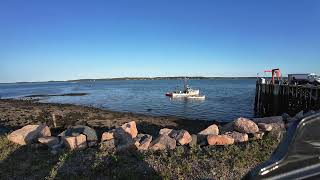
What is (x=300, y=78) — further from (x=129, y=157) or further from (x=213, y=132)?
(x=129, y=157)

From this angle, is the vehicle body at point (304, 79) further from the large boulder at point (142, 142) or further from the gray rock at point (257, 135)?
the large boulder at point (142, 142)

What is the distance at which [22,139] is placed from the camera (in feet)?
40.7

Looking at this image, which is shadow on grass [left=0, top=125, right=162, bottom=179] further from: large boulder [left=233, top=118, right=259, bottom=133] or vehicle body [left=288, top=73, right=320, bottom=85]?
vehicle body [left=288, top=73, right=320, bottom=85]

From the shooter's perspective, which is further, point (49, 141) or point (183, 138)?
point (49, 141)

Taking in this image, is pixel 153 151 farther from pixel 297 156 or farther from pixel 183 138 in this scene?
pixel 297 156

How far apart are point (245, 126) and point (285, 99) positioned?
2524 cm

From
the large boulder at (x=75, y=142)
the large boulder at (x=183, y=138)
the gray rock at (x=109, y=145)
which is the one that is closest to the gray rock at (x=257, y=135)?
the large boulder at (x=183, y=138)

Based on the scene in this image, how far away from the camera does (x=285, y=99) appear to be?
36.1 m

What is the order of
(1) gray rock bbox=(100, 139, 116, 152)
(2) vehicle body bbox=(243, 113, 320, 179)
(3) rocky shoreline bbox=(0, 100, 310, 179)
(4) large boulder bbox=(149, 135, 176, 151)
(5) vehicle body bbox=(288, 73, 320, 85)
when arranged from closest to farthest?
(2) vehicle body bbox=(243, 113, 320, 179)
(3) rocky shoreline bbox=(0, 100, 310, 179)
(1) gray rock bbox=(100, 139, 116, 152)
(4) large boulder bbox=(149, 135, 176, 151)
(5) vehicle body bbox=(288, 73, 320, 85)

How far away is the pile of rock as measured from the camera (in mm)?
11305

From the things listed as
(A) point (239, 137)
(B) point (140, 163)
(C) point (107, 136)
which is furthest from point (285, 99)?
(B) point (140, 163)

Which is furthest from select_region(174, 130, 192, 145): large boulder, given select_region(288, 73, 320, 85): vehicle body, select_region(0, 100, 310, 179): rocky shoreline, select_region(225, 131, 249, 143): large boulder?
select_region(288, 73, 320, 85): vehicle body

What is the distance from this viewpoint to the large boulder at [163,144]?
1115 cm

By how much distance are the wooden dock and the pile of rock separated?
19323 millimetres
